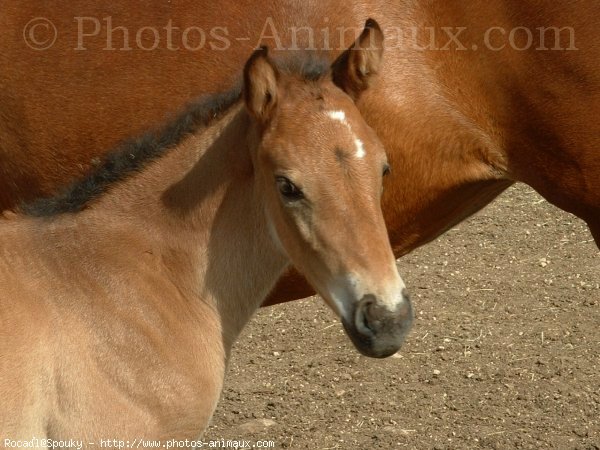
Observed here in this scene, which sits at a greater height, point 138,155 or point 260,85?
point 260,85

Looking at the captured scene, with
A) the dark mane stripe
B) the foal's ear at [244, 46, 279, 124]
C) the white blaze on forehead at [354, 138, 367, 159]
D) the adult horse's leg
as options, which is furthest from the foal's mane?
the adult horse's leg

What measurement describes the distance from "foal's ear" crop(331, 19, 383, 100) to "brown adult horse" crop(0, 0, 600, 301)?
317 millimetres

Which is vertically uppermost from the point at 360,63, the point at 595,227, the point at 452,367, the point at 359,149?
the point at 360,63

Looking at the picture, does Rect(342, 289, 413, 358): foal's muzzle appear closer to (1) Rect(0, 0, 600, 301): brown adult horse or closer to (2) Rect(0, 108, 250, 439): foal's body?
(2) Rect(0, 108, 250, 439): foal's body

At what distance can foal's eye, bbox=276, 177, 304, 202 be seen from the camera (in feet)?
11.2

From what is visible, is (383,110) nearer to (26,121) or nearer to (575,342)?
(26,121)

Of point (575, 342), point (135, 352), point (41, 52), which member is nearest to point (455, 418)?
point (575, 342)

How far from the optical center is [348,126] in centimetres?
345

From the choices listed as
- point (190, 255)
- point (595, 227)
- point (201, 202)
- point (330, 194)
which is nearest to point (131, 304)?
point (190, 255)

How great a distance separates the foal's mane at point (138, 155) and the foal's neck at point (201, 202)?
0.03 meters

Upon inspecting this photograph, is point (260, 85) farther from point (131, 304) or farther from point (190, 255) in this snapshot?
point (131, 304)

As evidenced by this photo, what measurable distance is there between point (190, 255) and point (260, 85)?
636 millimetres

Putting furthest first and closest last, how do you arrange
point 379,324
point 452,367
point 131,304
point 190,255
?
1. point 452,367
2. point 190,255
3. point 131,304
4. point 379,324

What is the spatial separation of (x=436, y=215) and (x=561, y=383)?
5.53 feet
